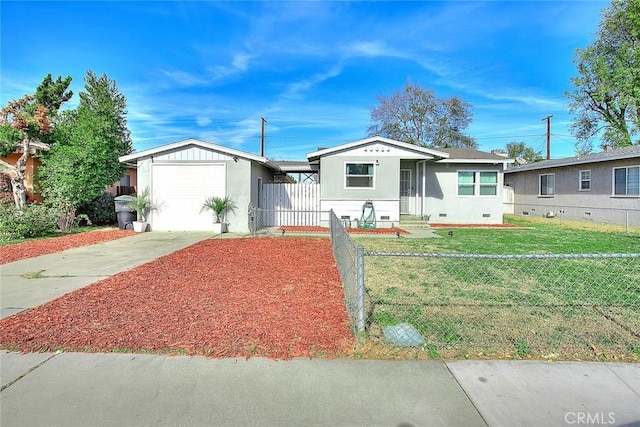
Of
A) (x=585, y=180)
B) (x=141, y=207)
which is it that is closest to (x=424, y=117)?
(x=585, y=180)

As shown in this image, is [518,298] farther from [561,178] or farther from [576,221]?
[561,178]

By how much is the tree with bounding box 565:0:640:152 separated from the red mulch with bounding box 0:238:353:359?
90.9 ft

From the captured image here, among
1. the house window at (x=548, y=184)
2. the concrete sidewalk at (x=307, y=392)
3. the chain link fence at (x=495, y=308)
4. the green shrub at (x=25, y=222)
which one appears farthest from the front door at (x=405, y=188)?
the concrete sidewalk at (x=307, y=392)

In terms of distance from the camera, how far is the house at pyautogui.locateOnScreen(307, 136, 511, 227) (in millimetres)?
15195

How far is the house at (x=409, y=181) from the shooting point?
49.9 feet

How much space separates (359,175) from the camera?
1527 cm

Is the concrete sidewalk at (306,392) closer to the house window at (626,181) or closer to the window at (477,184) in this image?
the window at (477,184)

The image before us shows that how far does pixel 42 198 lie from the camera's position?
47.9ft

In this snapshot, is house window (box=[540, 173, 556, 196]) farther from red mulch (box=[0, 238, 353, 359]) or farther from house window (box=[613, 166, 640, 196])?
red mulch (box=[0, 238, 353, 359])

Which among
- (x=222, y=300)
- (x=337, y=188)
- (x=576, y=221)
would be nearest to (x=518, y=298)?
(x=222, y=300)

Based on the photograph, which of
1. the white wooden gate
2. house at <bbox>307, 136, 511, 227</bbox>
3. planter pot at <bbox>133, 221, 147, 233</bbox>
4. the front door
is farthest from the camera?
Answer: the front door

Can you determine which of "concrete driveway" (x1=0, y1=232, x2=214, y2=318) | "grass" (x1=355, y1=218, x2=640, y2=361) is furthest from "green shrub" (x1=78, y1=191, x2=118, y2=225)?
"grass" (x1=355, y1=218, x2=640, y2=361)

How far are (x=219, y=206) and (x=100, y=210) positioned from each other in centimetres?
662

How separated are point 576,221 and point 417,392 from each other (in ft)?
65.0
